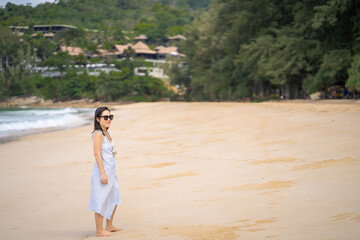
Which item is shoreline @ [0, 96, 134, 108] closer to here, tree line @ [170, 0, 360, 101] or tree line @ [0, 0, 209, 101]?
tree line @ [0, 0, 209, 101]

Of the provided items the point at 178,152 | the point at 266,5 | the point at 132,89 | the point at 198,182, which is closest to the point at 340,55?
the point at 266,5

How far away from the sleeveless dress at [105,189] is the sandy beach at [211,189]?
0.31 meters

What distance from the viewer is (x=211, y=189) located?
5.56 metres

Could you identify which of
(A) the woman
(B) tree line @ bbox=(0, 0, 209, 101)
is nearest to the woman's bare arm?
(A) the woman

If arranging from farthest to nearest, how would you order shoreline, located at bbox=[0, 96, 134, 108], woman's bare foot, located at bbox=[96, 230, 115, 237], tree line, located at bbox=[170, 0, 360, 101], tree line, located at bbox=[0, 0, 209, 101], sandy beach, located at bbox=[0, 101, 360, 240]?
shoreline, located at bbox=[0, 96, 134, 108], tree line, located at bbox=[0, 0, 209, 101], tree line, located at bbox=[170, 0, 360, 101], woman's bare foot, located at bbox=[96, 230, 115, 237], sandy beach, located at bbox=[0, 101, 360, 240]

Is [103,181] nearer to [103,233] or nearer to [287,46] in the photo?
[103,233]

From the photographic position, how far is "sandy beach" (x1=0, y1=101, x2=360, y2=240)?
3.95m

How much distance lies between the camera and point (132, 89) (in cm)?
7694

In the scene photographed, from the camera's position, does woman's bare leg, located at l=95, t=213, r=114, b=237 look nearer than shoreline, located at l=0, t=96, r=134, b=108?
Yes

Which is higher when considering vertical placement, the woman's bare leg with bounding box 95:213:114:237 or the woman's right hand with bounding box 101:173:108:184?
the woman's right hand with bounding box 101:173:108:184

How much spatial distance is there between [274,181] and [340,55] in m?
22.4

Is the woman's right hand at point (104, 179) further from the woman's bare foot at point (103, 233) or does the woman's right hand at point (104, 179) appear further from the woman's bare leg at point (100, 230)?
the woman's bare foot at point (103, 233)

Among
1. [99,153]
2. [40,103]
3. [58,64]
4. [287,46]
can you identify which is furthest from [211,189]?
[58,64]

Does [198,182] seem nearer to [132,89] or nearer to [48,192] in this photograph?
[48,192]
